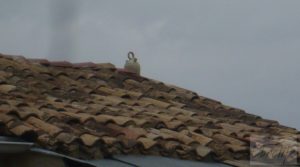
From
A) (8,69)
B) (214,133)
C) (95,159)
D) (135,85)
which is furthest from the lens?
(135,85)

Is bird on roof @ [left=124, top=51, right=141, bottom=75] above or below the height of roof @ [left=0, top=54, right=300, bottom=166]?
above

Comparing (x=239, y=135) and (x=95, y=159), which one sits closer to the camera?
(x=95, y=159)

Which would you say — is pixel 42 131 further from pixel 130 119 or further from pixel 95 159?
pixel 130 119

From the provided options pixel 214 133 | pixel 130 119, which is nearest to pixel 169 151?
pixel 130 119

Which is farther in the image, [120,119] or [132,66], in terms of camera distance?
[132,66]

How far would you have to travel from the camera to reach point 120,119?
5.30 m

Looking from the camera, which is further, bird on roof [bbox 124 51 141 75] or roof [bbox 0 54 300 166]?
bird on roof [bbox 124 51 141 75]

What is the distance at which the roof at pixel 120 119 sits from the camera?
4.32m

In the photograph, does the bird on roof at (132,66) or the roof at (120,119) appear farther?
the bird on roof at (132,66)

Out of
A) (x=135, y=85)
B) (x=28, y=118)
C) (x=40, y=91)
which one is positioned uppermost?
(x=135, y=85)

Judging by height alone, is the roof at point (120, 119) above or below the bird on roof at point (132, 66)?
below

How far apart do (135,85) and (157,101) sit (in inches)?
35.9

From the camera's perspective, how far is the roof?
4.32 meters

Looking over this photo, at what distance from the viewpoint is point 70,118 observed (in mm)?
4773
